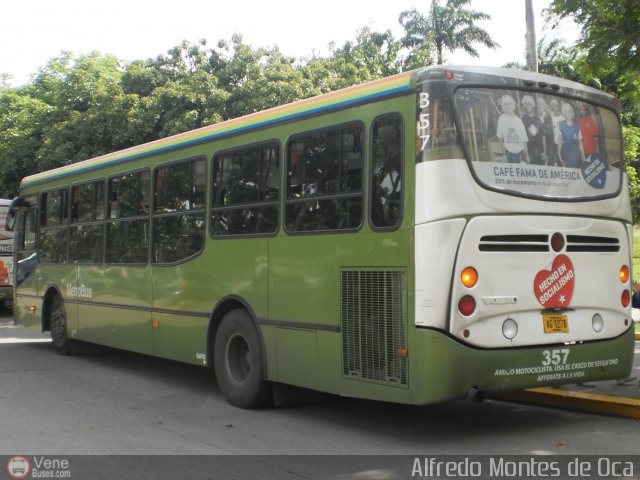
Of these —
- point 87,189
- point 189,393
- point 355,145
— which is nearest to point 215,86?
point 87,189

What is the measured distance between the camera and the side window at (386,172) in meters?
6.69

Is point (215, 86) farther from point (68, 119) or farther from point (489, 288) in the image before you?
point (489, 288)

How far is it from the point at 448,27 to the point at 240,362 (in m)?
32.4

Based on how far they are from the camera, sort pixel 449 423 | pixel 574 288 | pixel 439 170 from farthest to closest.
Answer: pixel 449 423, pixel 574 288, pixel 439 170

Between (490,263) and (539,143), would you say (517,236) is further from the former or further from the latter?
(539,143)

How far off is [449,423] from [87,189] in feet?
23.2

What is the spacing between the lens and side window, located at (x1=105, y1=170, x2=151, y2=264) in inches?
414

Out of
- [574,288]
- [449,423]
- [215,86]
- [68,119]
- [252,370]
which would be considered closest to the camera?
[574,288]

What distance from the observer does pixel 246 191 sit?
8547mm

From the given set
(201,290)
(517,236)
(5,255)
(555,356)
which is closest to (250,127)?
(201,290)

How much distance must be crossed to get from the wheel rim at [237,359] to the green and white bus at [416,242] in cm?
2

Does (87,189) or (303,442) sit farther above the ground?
(87,189)

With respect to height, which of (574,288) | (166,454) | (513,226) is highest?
(513,226)

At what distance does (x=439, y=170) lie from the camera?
21.0 ft
